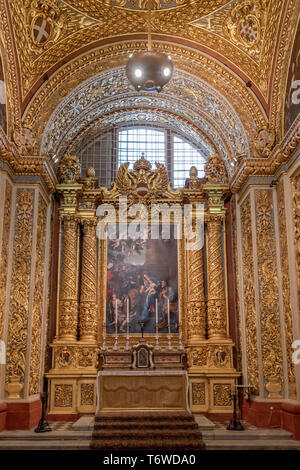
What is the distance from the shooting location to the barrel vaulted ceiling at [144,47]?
10.1 metres

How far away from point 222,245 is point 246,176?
233 centimetres

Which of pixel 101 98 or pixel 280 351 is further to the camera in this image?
pixel 101 98

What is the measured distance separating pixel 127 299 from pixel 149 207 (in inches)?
102

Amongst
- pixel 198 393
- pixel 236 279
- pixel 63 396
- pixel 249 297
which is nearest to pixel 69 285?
pixel 63 396

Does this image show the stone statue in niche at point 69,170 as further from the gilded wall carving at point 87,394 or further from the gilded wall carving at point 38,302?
the gilded wall carving at point 87,394

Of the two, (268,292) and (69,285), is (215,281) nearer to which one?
(268,292)

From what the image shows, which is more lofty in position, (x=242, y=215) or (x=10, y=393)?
(x=242, y=215)

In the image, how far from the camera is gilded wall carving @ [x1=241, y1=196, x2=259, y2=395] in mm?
10594

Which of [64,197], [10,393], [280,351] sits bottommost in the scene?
[10,393]

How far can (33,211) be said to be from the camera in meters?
10.8

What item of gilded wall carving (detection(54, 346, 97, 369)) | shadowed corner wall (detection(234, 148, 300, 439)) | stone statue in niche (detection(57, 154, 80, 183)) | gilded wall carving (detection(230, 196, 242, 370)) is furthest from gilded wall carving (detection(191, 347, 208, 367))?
stone statue in niche (detection(57, 154, 80, 183))

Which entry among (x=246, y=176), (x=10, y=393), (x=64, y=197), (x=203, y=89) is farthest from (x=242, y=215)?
(x=10, y=393)
